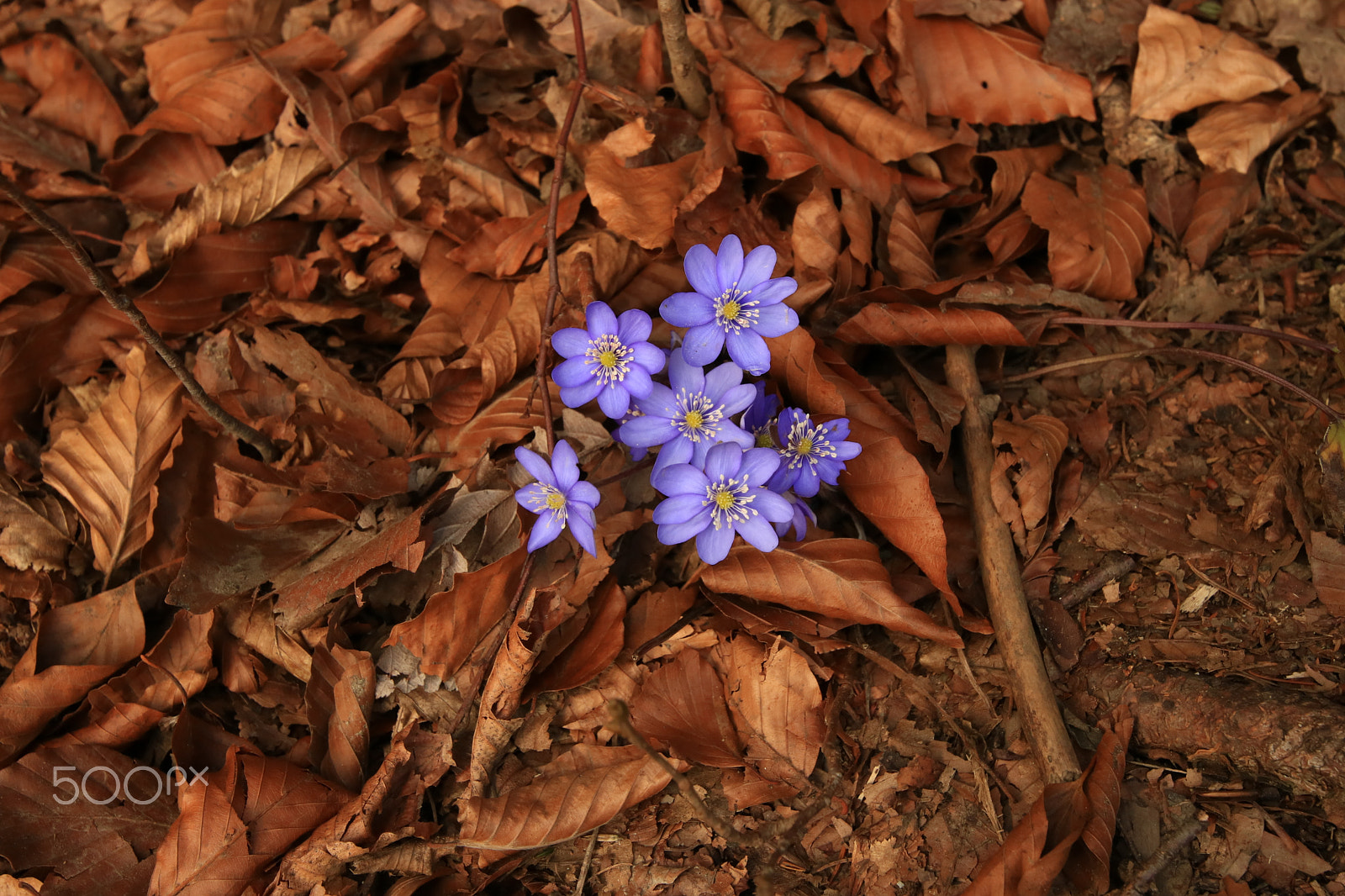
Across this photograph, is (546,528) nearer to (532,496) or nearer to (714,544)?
(532,496)

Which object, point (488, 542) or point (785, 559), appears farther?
point (488, 542)

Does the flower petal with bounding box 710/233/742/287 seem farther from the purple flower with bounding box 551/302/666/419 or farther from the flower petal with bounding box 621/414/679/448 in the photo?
the flower petal with bounding box 621/414/679/448

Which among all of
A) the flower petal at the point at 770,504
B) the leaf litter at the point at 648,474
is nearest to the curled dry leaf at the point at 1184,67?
the leaf litter at the point at 648,474

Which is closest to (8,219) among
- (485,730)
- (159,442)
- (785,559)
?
(159,442)

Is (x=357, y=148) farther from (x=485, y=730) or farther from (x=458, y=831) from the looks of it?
(x=458, y=831)

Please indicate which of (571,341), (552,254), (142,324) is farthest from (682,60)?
(142,324)

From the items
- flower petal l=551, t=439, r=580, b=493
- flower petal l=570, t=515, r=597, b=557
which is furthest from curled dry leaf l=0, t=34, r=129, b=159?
flower petal l=570, t=515, r=597, b=557
